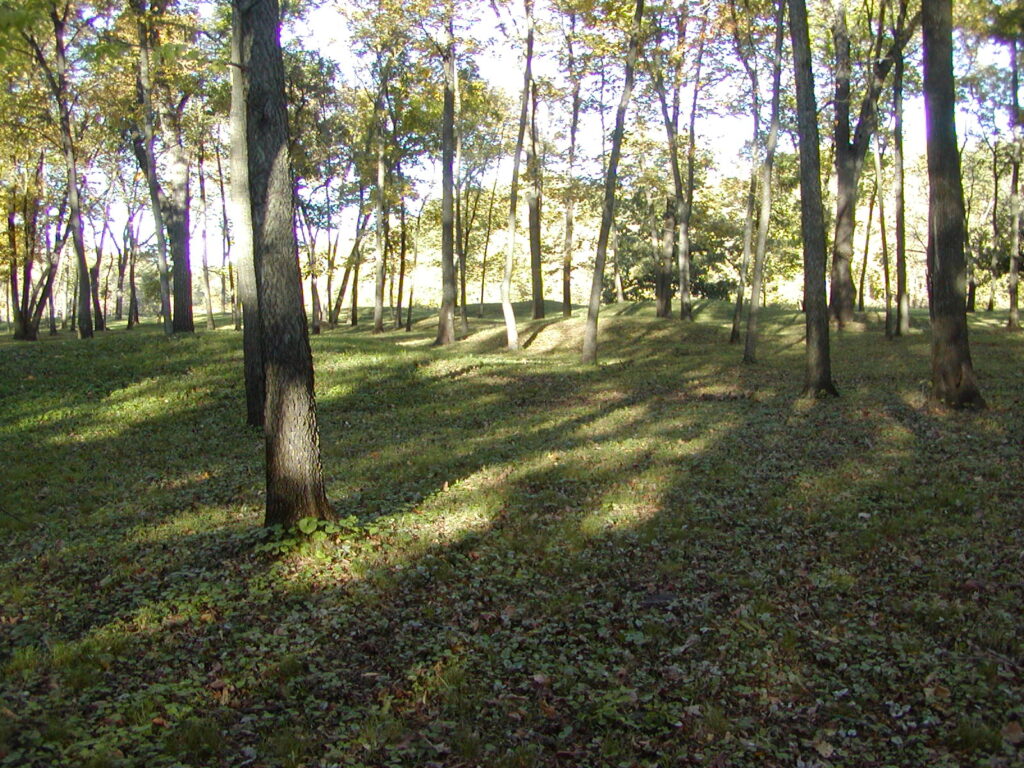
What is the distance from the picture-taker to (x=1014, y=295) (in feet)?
92.8

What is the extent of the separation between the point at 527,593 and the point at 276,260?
417cm

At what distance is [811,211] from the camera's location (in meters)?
15.5

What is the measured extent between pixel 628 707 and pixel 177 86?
26433mm

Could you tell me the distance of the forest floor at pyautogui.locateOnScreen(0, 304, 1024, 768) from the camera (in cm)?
473

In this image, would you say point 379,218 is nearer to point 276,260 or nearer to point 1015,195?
point 1015,195

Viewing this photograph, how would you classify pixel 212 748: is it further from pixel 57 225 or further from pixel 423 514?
pixel 57 225

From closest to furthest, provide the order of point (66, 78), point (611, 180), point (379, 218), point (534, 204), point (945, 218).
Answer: point (945, 218) < point (611, 180) < point (66, 78) < point (534, 204) < point (379, 218)

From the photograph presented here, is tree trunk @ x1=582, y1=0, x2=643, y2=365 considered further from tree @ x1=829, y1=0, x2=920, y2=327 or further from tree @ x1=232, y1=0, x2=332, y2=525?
tree @ x1=232, y1=0, x2=332, y2=525

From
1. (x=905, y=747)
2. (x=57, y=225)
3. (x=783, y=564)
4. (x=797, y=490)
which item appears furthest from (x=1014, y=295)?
(x=57, y=225)

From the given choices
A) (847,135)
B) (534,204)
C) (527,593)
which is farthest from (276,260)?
(534,204)

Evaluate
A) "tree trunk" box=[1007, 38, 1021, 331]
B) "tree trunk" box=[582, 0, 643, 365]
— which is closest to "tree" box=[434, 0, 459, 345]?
"tree trunk" box=[582, 0, 643, 365]

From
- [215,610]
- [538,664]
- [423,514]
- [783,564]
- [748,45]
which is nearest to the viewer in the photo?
[538,664]

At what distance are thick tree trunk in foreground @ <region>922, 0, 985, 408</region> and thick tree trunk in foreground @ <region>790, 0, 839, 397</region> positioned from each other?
7.72 feet

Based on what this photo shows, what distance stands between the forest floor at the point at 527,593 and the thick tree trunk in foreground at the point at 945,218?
3.43 ft
